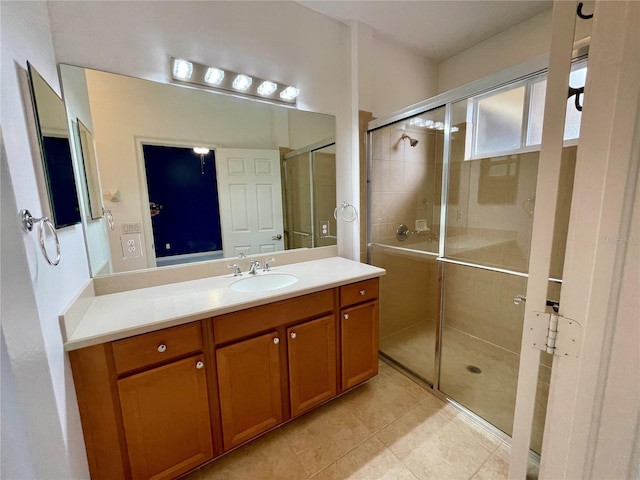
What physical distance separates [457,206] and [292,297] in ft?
5.30

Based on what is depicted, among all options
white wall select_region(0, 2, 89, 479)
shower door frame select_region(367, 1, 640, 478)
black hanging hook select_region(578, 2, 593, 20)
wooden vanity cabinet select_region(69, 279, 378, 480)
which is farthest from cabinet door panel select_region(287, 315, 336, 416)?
black hanging hook select_region(578, 2, 593, 20)

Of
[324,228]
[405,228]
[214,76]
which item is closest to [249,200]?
[324,228]

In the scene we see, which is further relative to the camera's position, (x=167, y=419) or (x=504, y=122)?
(x=504, y=122)

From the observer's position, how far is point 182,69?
1.50 meters

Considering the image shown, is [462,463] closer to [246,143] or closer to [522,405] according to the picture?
[522,405]

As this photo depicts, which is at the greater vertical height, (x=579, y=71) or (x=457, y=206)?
(x=579, y=71)

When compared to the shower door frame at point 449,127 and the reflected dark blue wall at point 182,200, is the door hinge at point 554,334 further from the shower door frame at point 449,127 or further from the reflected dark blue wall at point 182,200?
the reflected dark blue wall at point 182,200

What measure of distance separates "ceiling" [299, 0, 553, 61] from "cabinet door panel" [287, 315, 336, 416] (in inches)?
81.1

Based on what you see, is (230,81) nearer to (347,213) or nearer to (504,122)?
(347,213)

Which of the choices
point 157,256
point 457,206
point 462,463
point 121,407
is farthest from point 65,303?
point 457,206

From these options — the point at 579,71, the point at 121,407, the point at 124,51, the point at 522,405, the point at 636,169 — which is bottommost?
the point at 121,407

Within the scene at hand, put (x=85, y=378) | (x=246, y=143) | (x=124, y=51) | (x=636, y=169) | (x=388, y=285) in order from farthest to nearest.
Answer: (x=388, y=285)
(x=246, y=143)
(x=124, y=51)
(x=85, y=378)
(x=636, y=169)

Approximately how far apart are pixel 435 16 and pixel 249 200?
1.85 m

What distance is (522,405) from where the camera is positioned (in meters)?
0.68
